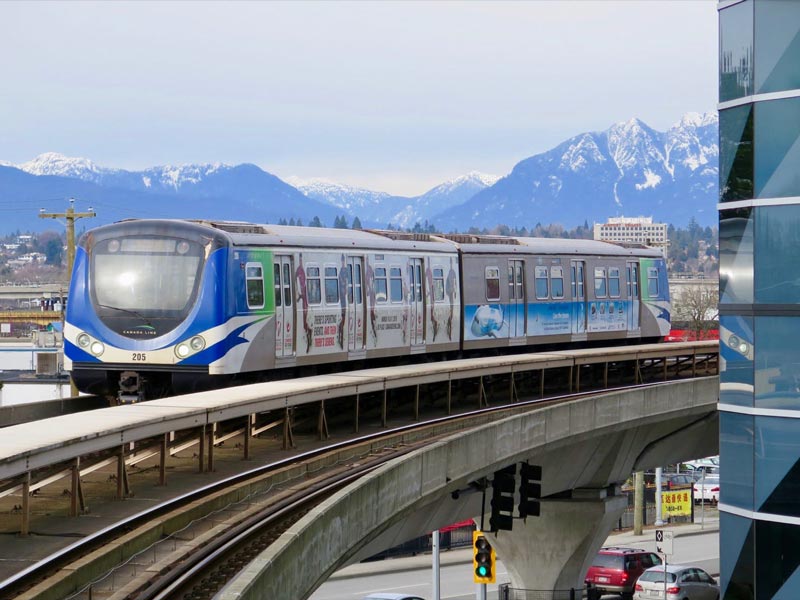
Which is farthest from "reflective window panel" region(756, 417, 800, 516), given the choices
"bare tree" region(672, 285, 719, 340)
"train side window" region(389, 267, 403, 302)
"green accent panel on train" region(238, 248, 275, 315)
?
"bare tree" region(672, 285, 719, 340)

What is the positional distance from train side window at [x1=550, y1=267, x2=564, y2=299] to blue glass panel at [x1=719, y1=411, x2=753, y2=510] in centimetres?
1544

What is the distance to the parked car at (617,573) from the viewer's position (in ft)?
128

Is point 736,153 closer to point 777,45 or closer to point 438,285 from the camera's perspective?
point 777,45

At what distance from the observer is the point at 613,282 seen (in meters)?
36.6

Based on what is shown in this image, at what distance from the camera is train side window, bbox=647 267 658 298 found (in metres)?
38.4

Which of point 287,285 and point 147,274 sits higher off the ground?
point 147,274

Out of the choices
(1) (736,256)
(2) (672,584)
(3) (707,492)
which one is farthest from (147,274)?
(3) (707,492)

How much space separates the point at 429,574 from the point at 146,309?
2581cm

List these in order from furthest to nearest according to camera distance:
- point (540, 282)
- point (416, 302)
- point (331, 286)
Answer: point (540, 282) < point (416, 302) < point (331, 286)

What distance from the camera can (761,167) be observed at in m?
18.0

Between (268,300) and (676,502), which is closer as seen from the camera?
(268,300)

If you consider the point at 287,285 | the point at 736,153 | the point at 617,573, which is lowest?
the point at 617,573

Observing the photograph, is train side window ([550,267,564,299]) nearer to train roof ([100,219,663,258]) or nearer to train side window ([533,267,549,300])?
train side window ([533,267,549,300])

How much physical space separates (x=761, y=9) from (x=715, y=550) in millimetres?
37245
